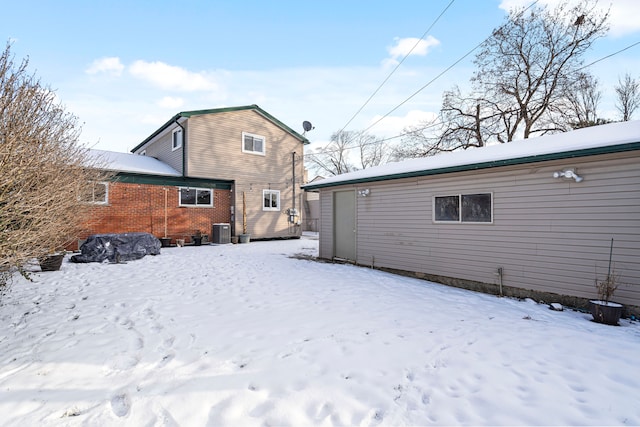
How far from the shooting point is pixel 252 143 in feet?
53.6

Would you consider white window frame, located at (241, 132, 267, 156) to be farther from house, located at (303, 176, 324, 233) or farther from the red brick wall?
house, located at (303, 176, 324, 233)

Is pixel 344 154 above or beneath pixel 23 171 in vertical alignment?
above

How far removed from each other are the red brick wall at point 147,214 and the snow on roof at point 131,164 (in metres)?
0.65

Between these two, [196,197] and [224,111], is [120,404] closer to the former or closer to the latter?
[196,197]

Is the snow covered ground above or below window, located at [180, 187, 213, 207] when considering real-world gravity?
below

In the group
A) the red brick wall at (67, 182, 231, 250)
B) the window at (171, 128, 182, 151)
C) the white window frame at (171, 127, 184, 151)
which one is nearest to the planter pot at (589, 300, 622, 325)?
the red brick wall at (67, 182, 231, 250)

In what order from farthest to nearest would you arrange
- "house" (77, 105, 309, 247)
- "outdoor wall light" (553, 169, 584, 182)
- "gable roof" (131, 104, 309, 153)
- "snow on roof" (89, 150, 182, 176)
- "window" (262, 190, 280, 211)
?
"window" (262, 190, 280, 211), "gable roof" (131, 104, 309, 153), "house" (77, 105, 309, 247), "snow on roof" (89, 150, 182, 176), "outdoor wall light" (553, 169, 584, 182)

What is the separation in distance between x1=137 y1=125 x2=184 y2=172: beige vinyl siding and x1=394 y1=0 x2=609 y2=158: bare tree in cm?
1606

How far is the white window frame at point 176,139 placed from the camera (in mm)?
14462

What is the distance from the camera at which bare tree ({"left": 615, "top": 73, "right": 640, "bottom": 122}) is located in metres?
18.6

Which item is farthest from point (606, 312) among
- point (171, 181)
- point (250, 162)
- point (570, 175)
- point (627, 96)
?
point (627, 96)

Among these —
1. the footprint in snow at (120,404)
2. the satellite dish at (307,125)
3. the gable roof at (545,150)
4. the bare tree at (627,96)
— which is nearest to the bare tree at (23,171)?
the footprint in snow at (120,404)

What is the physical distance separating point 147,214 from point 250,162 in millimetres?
5499

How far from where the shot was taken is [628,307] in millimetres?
4641
